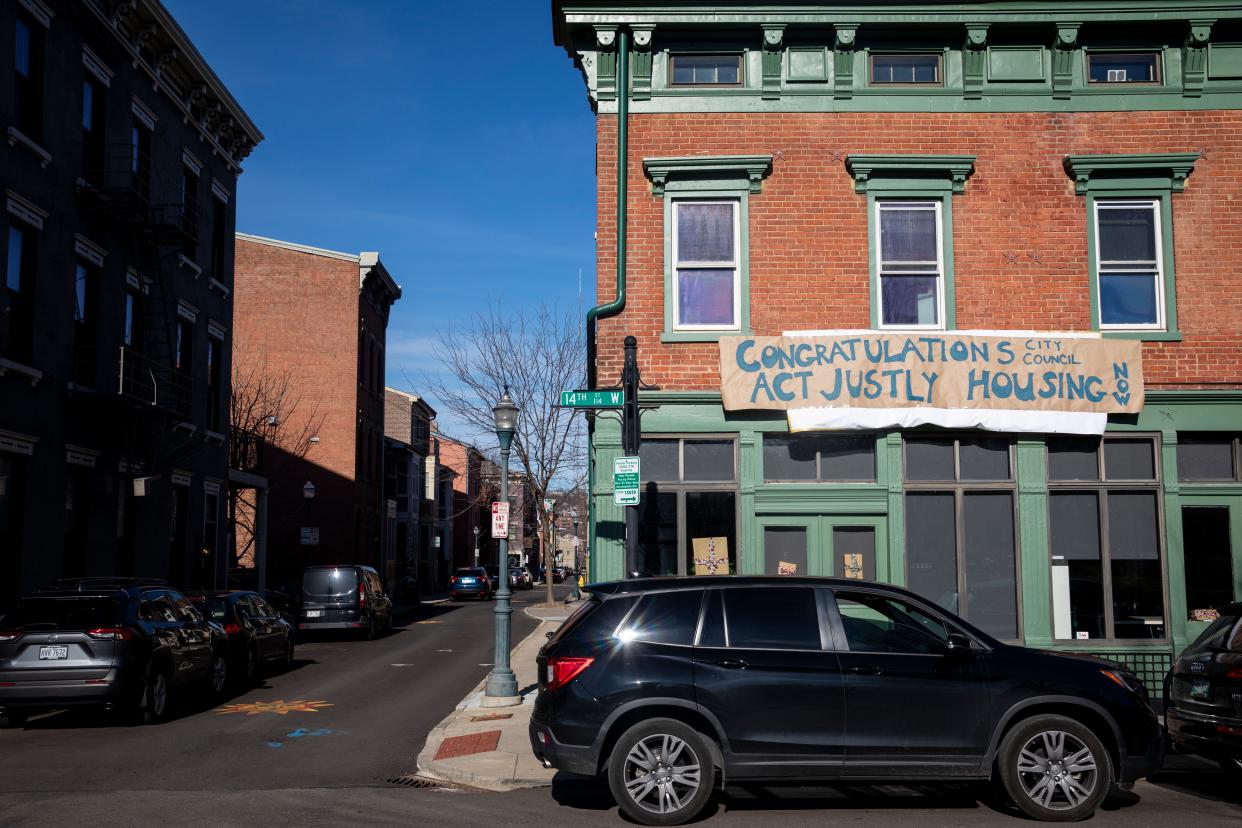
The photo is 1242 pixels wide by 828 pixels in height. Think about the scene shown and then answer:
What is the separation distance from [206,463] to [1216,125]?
22669 mm

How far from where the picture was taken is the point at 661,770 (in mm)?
8367

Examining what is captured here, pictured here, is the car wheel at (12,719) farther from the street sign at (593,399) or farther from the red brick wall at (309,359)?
the red brick wall at (309,359)

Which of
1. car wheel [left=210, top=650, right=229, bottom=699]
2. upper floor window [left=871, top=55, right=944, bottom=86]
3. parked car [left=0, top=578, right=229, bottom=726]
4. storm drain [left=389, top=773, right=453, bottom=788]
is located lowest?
storm drain [left=389, top=773, right=453, bottom=788]

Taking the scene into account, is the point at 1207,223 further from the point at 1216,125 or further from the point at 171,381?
the point at 171,381

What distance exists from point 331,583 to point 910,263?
678 inches

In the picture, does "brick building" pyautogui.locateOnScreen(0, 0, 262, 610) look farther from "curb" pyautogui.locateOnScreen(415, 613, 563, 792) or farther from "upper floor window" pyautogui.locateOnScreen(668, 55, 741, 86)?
"upper floor window" pyautogui.locateOnScreen(668, 55, 741, 86)

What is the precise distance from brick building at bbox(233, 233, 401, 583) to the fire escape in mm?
17687

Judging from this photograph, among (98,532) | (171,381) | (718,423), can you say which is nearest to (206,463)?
(171,381)

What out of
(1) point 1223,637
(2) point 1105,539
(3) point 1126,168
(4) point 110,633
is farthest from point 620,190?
(1) point 1223,637

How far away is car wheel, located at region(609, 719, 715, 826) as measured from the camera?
8.33 meters

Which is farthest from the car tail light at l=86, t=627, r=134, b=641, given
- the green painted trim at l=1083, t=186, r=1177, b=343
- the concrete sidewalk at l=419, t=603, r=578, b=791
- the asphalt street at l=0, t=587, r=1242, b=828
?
the green painted trim at l=1083, t=186, r=1177, b=343

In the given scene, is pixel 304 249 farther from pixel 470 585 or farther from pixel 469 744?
pixel 469 744

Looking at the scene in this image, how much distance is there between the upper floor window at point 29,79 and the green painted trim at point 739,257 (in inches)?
447

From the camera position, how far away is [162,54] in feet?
79.4
